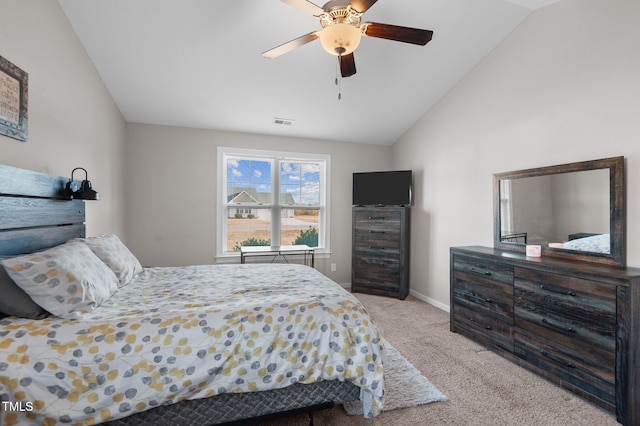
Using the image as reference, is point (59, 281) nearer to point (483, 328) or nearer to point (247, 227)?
point (247, 227)

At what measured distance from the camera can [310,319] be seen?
1.54m

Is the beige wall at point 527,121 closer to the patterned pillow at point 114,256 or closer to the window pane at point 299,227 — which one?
the window pane at point 299,227

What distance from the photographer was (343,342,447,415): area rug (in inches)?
73.0

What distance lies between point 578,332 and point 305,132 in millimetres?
3598

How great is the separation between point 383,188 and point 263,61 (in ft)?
7.61

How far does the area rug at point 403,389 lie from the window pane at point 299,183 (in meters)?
2.70

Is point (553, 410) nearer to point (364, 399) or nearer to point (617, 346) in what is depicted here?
point (617, 346)

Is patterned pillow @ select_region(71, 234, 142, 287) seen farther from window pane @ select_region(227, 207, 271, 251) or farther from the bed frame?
window pane @ select_region(227, 207, 271, 251)

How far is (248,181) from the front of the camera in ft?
13.9

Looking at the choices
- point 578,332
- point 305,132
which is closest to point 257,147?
point 305,132

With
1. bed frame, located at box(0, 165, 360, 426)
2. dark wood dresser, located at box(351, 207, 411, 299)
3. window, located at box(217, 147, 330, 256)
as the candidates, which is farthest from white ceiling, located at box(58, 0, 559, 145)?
bed frame, located at box(0, 165, 360, 426)

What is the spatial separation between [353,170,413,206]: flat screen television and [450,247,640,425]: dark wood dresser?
1490 mm

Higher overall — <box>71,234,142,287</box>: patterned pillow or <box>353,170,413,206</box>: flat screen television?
<box>353,170,413,206</box>: flat screen television

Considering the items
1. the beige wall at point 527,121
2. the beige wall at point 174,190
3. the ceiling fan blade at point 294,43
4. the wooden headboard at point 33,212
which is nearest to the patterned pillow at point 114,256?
the wooden headboard at point 33,212
